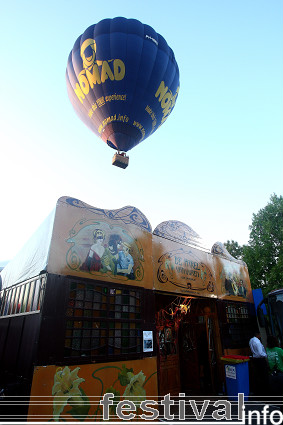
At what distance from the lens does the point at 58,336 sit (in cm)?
508

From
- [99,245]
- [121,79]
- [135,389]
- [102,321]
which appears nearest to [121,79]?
[121,79]

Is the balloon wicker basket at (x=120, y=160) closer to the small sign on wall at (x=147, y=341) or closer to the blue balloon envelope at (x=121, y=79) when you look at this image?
the blue balloon envelope at (x=121, y=79)

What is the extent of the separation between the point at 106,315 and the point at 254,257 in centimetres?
1824

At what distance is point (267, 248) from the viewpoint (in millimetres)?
20750

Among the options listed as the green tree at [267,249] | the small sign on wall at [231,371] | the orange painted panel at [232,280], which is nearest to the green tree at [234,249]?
the green tree at [267,249]

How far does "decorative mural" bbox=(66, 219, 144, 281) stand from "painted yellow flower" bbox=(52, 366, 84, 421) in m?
2.08

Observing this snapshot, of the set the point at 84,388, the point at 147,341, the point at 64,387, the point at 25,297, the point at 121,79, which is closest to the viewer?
the point at 64,387

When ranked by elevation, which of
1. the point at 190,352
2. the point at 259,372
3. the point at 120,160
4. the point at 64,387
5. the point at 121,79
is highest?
the point at 121,79

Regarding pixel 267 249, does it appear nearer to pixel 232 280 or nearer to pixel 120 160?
pixel 232 280

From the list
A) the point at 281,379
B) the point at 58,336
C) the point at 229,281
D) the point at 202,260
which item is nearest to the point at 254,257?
the point at 229,281

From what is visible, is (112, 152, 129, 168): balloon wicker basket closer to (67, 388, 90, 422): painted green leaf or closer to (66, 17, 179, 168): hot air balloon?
(66, 17, 179, 168): hot air balloon

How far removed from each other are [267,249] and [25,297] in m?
19.7

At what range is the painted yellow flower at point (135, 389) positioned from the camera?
5.78 meters

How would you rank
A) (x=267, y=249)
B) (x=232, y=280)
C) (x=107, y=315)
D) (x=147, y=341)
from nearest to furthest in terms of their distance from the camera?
1. (x=107, y=315)
2. (x=147, y=341)
3. (x=232, y=280)
4. (x=267, y=249)
